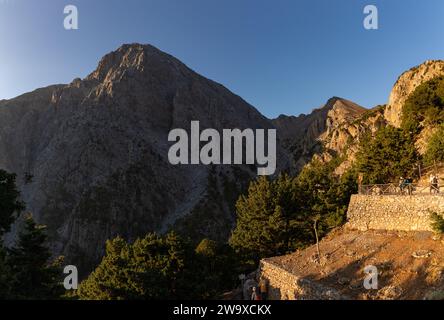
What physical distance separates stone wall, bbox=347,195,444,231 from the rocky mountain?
58.3 metres

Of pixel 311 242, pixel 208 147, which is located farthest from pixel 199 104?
pixel 311 242

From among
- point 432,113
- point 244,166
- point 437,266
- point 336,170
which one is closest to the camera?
point 437,266

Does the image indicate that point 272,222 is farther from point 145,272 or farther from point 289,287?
point 145,272

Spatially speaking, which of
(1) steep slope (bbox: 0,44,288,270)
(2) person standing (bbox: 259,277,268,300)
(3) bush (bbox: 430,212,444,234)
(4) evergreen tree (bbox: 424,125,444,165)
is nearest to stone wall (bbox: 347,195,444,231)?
(3) bush (bbox: 430,212,444,234)

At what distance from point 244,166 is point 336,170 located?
4982 centimetres

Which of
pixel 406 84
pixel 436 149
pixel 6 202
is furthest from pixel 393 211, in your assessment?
pixel 406 84

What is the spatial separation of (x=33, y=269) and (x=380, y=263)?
84.4 ft

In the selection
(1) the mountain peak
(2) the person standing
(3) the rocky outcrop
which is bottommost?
(2) the person standing

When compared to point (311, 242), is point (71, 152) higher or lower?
higher

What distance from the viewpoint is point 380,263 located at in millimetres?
24109

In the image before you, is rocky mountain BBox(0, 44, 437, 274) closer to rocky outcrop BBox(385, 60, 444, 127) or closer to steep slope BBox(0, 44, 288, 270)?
steep slope BBox(0, 44, 288, 270)

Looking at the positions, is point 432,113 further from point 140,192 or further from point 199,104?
point 199,104

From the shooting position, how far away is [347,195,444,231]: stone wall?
26.7 m

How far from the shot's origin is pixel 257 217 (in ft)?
135
